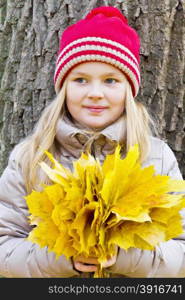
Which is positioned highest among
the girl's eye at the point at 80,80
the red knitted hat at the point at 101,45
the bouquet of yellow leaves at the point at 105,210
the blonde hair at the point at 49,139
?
the red knitted hat at the point at 101,45

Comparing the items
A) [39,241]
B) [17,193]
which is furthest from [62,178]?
[17,193]

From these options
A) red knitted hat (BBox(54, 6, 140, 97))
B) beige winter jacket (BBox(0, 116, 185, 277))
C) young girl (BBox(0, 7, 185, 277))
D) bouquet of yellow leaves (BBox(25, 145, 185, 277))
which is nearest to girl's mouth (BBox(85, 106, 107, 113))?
young girl (BBox(0, 7, 185, 277))

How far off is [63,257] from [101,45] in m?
1.03

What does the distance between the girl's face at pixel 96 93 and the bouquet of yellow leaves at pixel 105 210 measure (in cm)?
47

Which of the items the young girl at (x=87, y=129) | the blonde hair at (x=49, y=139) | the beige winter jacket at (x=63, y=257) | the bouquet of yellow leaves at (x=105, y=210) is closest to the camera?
the bouquet of yellow leaves at (x=105, y=210)

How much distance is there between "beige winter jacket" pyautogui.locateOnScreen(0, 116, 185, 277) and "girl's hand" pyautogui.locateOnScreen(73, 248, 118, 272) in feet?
0.16

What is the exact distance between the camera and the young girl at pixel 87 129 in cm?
250

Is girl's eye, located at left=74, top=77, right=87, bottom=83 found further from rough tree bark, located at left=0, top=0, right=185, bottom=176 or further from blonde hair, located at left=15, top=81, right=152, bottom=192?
rough tree bark, located at left=0, top=0, right=185, bottom=176

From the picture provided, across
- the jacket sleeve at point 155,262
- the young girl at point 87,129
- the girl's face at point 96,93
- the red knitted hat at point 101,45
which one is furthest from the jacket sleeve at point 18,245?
the red knitted hat at point 101,45

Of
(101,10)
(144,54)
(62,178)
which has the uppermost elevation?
(101,10)

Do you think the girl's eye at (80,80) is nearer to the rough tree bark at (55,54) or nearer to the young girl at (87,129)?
the young girl at (87,129)

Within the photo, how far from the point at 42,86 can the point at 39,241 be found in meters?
1.16

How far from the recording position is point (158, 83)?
303cm

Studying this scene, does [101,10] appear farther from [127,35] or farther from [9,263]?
[9,263]
